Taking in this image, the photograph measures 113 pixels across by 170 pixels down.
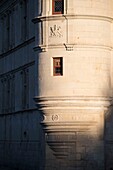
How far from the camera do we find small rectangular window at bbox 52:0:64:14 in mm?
28906

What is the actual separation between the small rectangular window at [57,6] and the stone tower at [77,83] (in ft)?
0.15

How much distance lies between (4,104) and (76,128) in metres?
13.6

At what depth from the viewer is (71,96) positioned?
92.0 feet

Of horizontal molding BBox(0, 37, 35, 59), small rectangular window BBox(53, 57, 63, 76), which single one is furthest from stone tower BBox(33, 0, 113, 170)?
horizontal molding BBox(0, 37, 35, 59)

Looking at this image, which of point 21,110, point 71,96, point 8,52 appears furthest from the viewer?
point 8,52

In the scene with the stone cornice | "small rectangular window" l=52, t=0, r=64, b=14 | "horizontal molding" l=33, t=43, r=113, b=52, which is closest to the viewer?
"horizontal molding" l=33, t=43, r=113, b=52

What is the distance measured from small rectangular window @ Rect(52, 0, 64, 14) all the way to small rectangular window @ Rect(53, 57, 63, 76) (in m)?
1.94

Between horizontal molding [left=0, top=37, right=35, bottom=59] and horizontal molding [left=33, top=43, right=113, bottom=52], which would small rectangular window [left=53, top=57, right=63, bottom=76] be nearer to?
horizontal molding [left=33, top=43, right=113, bottom=52]

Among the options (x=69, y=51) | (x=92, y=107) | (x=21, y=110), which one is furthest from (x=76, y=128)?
(x=21, y=110)

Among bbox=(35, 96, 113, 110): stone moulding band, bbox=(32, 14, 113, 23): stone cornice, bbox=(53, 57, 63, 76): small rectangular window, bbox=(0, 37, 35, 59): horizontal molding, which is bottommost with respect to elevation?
bbox=(35, 96, 113, 110): stone moulding band

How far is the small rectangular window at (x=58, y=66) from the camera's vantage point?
28516 millimetres

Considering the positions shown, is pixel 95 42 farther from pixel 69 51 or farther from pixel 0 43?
pixel 0 43

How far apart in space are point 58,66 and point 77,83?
3.66 ft

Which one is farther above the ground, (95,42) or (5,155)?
(95,42)
